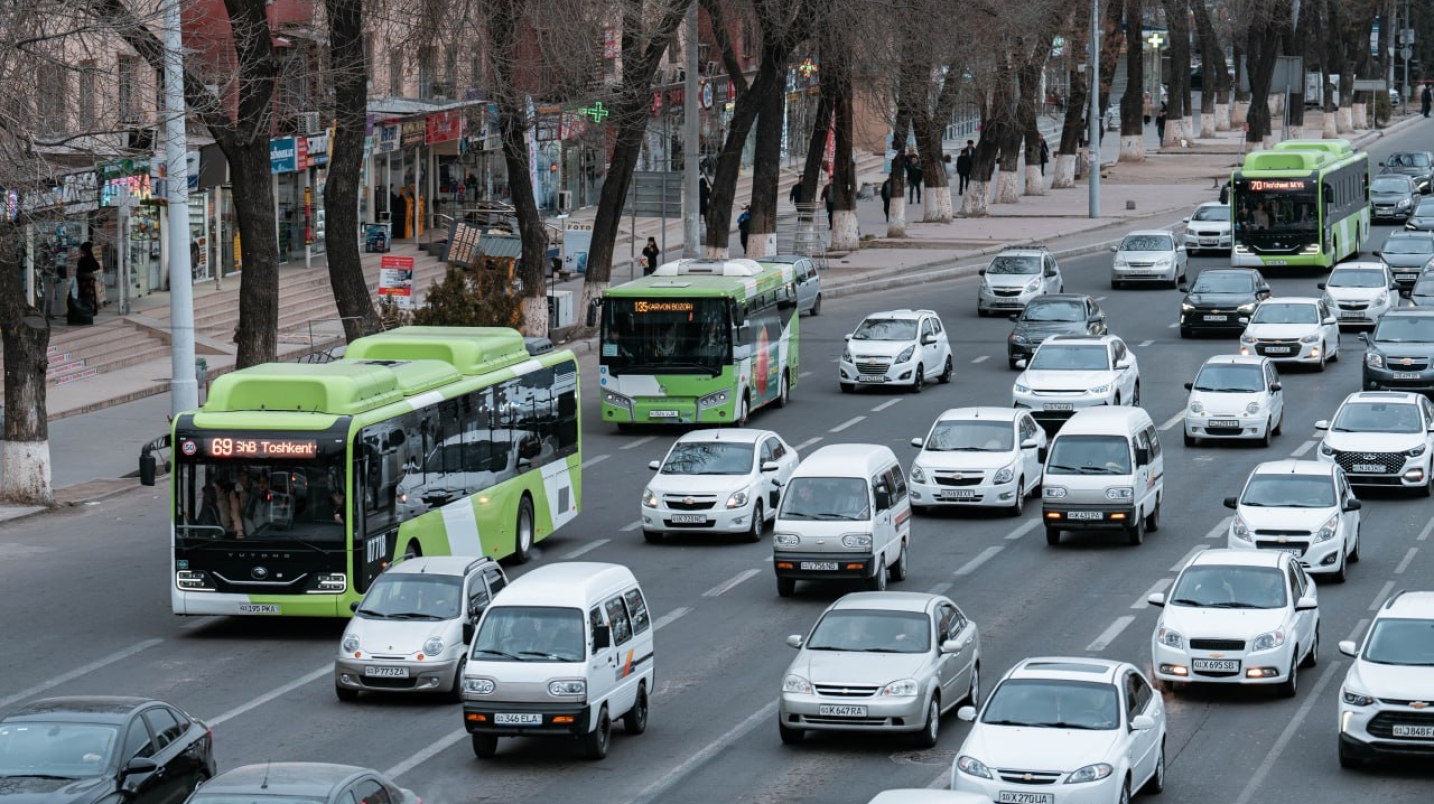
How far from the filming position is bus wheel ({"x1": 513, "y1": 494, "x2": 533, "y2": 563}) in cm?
3058

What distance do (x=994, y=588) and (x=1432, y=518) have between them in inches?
330

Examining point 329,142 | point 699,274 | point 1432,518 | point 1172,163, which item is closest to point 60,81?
point 699,274

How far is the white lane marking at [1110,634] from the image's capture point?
25.2 m

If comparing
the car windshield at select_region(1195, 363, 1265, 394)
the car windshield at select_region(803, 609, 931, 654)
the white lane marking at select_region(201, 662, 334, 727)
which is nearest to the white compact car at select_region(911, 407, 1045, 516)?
the car windshield at select_region(1195, 363, 1265, 394)

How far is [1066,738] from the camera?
726 inches

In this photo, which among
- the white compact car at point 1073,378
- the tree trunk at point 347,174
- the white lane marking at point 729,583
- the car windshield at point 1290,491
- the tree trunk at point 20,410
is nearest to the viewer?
the white lane marking at point 729,583

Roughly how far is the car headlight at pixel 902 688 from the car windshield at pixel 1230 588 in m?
4.12

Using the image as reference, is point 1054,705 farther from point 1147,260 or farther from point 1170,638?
point 1147,260

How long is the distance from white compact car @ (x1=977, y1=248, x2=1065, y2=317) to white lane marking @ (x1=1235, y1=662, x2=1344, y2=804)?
31364 millimetres

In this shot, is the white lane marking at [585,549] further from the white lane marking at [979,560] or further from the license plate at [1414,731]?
the license plate at [1414,731]

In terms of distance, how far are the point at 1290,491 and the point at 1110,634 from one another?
469 cm

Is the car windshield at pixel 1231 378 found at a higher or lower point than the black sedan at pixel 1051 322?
lower

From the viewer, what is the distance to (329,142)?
192 ft

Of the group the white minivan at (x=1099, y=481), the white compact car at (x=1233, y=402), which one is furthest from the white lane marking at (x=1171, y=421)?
the white minivan at (x=1099, y=481)
